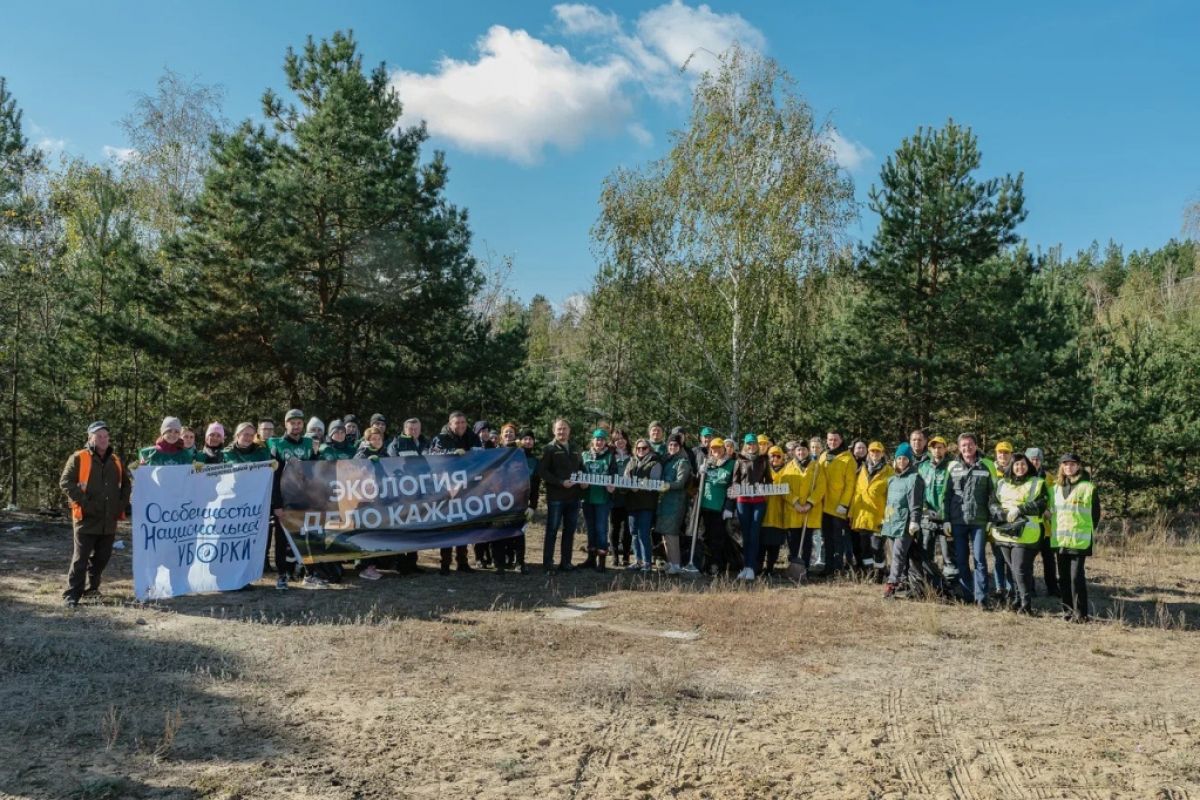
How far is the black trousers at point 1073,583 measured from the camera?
9164 millimetres

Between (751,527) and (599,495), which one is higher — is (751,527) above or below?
below

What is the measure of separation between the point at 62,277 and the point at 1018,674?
65.9 feet

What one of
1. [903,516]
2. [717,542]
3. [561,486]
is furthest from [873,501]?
[561,486]

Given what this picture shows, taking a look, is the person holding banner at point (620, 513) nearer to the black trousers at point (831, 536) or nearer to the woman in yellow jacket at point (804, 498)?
the woman in yellow jacket at point (804, 498)

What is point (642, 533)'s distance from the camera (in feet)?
37.9

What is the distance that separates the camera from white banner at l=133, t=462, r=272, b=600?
9078 mm

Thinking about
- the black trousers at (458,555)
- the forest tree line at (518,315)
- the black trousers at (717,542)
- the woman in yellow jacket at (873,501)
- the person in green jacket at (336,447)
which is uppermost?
the forest tree line at (518,315)

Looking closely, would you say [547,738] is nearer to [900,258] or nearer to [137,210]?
[900,258]

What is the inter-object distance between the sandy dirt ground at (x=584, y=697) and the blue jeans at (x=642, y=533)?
1.55 m

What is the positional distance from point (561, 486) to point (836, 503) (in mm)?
3631

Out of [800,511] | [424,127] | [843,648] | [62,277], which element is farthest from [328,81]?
[843,648]

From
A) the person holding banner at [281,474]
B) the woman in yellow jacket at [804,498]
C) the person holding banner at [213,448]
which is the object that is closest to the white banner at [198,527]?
the person holding banner at [281,474]

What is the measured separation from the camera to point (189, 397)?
1856 cm

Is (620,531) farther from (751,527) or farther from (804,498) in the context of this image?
(804,498)
